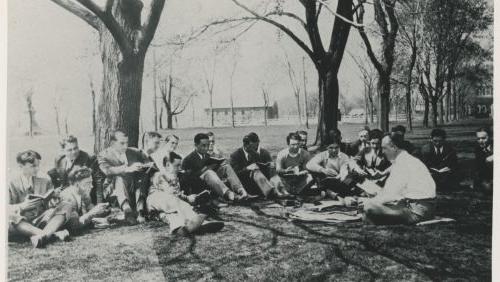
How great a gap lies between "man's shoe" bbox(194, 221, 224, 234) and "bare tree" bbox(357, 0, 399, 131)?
2514 millimetres

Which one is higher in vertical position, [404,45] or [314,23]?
[314,23]

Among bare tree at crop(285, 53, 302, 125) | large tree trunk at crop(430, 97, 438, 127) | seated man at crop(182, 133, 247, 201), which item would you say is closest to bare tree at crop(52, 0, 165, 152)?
seated man at crop(182, 133, 247, 201)

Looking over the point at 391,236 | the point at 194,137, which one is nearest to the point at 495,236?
the point at 391,236

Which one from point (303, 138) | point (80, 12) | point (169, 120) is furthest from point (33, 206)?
point (303, 138)

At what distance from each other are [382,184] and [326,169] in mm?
695

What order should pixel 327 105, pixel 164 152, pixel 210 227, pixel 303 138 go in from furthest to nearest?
pixel 327 105 → pixel 303 138 → pixel 164 152 → pixel 210 227

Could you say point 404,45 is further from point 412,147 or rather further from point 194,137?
point 194,137

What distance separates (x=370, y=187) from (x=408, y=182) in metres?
0.80

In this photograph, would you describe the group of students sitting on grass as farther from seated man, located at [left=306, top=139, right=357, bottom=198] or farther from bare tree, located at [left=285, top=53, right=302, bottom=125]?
bare tree, located at [left=285, top=53, right=302, bottom=125]

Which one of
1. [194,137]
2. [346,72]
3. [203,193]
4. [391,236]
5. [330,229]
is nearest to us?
[391,236]

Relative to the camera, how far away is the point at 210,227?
13.2ft

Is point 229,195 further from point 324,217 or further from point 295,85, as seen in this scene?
point 295,85

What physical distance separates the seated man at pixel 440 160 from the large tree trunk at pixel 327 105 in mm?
1172

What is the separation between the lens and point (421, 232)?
3865 mm
